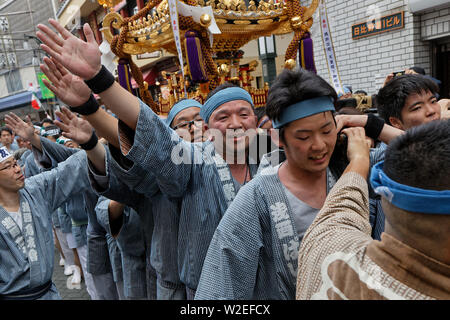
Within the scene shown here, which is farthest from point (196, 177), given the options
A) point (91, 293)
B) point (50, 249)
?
point (91, 293)

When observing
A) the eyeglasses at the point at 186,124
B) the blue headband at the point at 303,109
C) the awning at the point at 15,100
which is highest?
the awning at the point at 15,100

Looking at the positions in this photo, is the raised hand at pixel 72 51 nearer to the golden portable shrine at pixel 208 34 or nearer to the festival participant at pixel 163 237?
the festival participant at pixel 163 237

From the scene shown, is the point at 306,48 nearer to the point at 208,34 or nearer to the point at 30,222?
the point at 208,34

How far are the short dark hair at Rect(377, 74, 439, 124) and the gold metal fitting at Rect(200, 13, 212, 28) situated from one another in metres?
2.38

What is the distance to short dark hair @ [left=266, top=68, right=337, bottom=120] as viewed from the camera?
1.43 meters

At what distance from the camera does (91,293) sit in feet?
13.6

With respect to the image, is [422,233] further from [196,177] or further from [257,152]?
[257,152]

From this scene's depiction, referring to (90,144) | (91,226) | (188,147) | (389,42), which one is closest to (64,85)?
(90,144)

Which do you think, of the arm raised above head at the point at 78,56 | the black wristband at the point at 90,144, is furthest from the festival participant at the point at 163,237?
the arm raised above head at the point at 78,56

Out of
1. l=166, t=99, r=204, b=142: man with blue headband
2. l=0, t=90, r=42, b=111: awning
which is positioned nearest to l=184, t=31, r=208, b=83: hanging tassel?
l=166, t=99, r=204, b=142: man with blue headband

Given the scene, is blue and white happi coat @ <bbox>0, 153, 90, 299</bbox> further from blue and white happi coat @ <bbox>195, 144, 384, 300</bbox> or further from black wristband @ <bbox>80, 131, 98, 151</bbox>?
blue and white happi coat @ <bbox>195, 144, 384, 300</bbox>

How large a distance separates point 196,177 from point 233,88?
2.37 ft

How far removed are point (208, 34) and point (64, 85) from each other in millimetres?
3134

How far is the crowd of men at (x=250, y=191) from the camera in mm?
848
